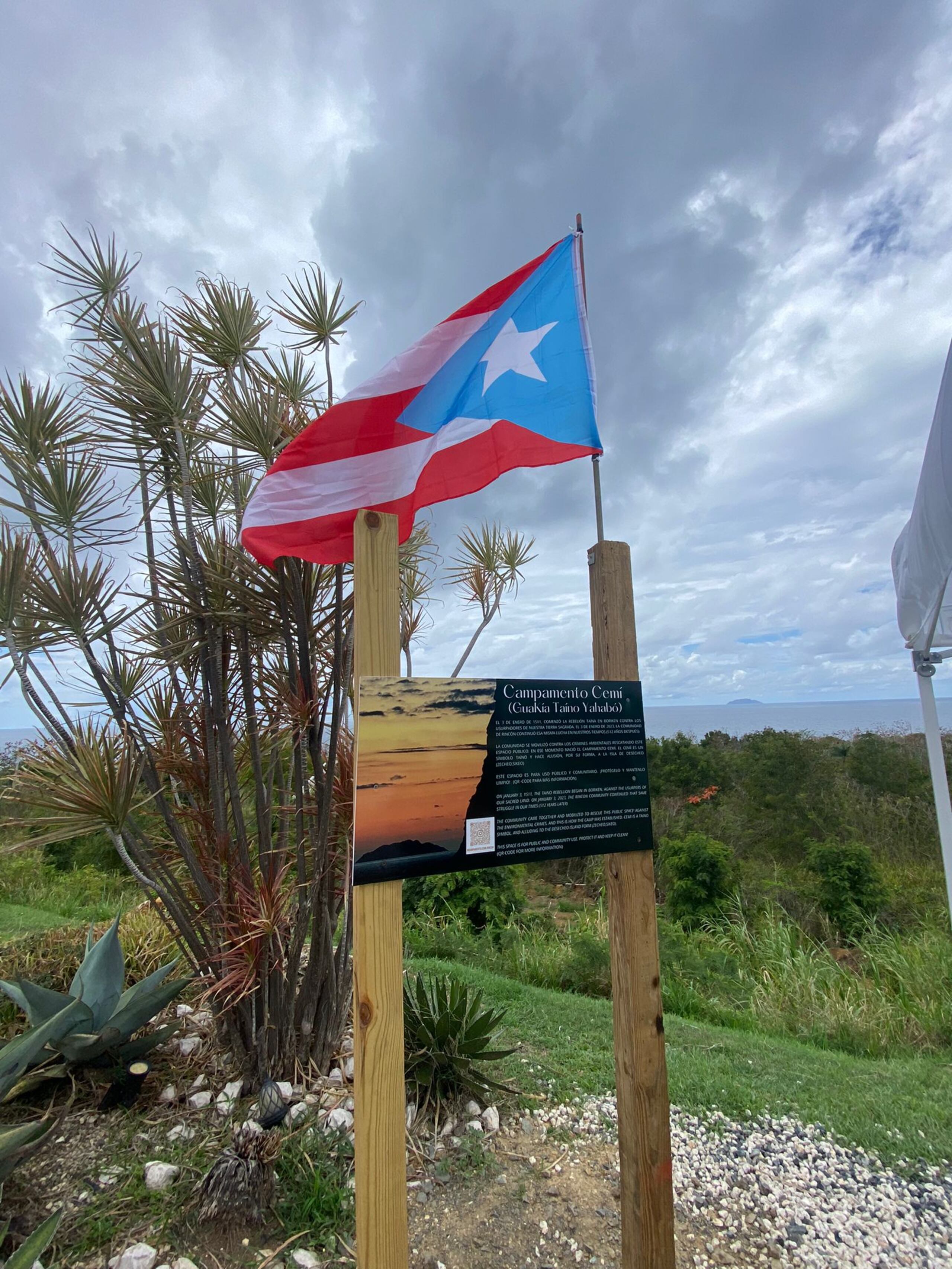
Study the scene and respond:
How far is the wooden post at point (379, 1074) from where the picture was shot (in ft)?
5.27

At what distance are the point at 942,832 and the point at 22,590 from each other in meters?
4.62

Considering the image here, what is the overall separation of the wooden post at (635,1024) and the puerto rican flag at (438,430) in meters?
0.51

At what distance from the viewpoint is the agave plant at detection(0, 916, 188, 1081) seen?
Result: 279 cm

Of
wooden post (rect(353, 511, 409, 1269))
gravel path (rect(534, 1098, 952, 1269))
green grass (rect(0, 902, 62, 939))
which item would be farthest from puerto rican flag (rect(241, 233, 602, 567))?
green grass (rect(0, 902, 62, 939))

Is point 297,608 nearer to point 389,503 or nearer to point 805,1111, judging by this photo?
point 389,503

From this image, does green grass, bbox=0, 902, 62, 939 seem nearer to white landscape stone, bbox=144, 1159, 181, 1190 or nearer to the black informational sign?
white landscape stone, bbox=144, 1159, 181, 1190

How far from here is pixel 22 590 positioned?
312 centimetres

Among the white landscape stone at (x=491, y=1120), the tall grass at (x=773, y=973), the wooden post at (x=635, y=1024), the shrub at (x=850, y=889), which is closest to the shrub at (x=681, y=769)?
the shrub at (x=850, y=889)

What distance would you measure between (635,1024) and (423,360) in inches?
91.3

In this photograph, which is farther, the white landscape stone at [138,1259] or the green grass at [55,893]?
the green grass at [55,893]

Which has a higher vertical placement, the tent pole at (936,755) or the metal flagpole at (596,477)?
the metal flagpole at (596,477)

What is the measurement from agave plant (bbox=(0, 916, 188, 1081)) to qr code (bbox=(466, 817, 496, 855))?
6.56ft

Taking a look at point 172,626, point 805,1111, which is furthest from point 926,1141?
point 172,626

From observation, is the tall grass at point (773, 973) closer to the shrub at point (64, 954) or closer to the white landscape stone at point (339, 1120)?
the shrub at point (64, 954)
